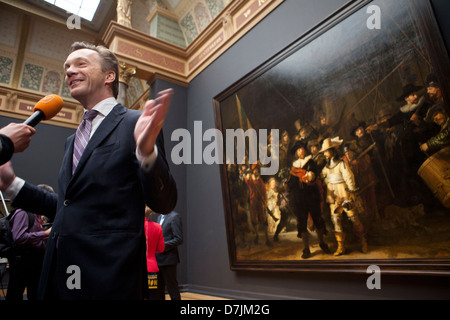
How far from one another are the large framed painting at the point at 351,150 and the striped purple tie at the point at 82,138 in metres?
3.09

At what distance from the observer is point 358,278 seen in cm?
332

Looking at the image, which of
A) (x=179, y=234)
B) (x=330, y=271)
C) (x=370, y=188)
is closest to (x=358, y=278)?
(x=330, y=271)

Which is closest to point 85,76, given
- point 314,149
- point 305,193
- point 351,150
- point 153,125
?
point 153,125

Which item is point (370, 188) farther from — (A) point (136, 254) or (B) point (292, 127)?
(A) point (136, 254)

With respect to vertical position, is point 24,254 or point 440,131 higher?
point 440,131

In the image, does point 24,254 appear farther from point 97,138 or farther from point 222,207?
point 97,138

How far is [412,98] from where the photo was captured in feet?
9.74

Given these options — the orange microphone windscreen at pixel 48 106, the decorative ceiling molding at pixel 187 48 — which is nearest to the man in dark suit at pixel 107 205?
the orange microphone windscreen at pixel 48 106

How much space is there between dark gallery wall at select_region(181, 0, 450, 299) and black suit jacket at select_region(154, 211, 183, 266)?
135 cm

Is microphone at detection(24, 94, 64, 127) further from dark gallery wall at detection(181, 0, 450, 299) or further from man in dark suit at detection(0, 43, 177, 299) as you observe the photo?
dark gallery wall at detection(181, 0, 450, 299)

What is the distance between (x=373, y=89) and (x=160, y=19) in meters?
6.48

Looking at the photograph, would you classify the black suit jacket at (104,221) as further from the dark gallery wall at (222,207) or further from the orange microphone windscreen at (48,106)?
the dark gallery wall at (222,207)

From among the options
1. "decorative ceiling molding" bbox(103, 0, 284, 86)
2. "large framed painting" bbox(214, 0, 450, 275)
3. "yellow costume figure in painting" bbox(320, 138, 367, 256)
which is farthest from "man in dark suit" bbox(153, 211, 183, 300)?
"decorative ceiling molding" bbox(103, 0, 284, 86)

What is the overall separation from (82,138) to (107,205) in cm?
40
